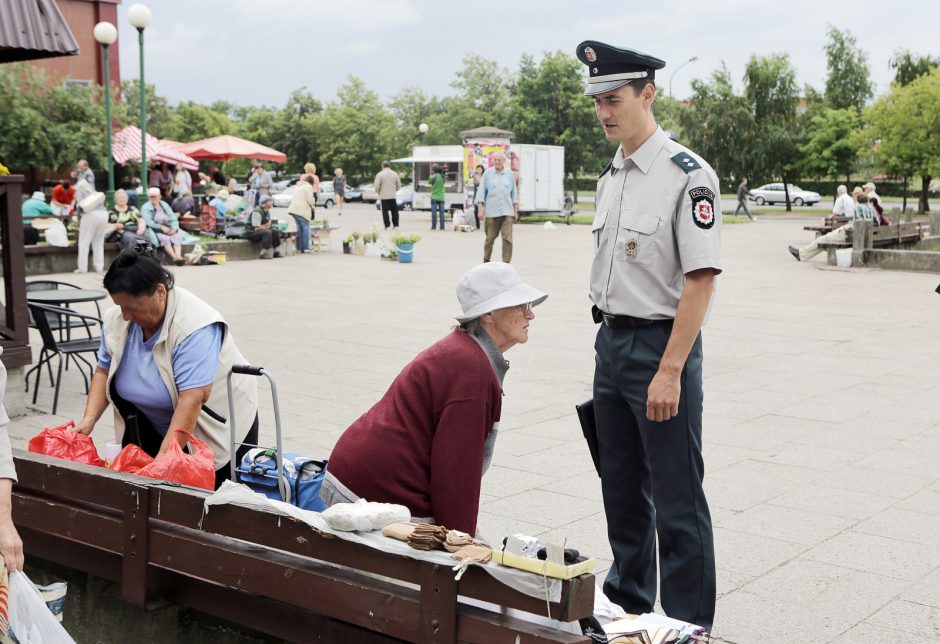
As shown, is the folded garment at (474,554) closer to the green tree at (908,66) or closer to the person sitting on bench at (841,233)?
the person sitting on bench at (841,233)

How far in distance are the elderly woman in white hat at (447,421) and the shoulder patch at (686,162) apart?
620 mm

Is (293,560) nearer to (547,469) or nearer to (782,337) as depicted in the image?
(547,469)

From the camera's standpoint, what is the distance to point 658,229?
3414 millimetres

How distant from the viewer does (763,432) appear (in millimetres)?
6992

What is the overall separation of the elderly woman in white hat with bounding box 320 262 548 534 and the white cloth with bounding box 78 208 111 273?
1435 centimetres

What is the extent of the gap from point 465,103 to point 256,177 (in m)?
46.6

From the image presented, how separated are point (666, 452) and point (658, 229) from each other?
730mm

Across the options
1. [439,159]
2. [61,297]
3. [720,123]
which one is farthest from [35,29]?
[720,123]

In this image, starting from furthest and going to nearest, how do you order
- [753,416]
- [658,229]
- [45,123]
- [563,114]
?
1. [563,114]
2. [45,123]
3. [753,416]
4. [658,229]

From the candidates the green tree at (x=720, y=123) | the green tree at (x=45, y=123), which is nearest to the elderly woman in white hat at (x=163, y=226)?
the green tree at (x=45, y=123)

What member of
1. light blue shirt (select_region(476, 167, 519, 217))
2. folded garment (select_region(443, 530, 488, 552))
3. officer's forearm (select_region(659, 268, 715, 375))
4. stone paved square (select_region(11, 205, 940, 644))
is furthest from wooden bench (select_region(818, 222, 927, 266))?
folded garment (select_region(443, 530, 488, 552))

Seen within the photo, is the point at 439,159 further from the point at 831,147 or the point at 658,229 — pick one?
the point at 658,229

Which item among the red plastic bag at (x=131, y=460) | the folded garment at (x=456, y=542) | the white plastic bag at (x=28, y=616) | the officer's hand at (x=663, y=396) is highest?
the officer's hand at (x=663, y=396)

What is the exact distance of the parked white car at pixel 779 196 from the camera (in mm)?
54250
